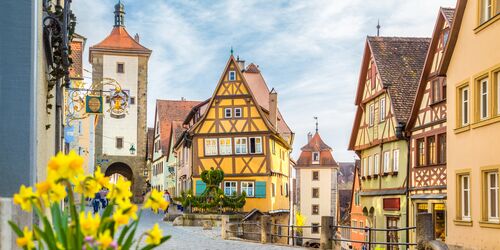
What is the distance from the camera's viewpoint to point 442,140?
75.5 ft

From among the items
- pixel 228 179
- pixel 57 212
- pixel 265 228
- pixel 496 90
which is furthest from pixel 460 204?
pixel 228 179

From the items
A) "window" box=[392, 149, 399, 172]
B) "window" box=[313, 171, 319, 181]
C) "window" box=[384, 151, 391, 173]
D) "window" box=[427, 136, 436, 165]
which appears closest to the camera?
"window" box=[427, 136, 436, 165]

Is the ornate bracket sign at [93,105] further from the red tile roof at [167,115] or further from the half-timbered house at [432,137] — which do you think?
the red tile roof at [167,115]

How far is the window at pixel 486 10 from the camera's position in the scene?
1766 cm

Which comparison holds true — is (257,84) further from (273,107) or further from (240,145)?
(240,145)

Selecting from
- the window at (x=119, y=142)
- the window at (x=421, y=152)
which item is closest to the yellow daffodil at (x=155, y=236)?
the window at (x=421, y=152)

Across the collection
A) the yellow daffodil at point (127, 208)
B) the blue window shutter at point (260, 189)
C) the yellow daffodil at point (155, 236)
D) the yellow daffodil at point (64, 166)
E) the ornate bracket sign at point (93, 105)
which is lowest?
the blue window shutter at point (260, 189)

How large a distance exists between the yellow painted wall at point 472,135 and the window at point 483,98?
22cm

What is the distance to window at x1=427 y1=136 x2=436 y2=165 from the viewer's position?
23.7 meters

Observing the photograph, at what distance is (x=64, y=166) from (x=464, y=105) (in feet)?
58.8

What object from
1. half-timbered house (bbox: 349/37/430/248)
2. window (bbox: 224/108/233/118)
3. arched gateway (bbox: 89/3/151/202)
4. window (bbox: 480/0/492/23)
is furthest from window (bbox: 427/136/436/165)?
arched gateway (bbox: 89/3/151/202)

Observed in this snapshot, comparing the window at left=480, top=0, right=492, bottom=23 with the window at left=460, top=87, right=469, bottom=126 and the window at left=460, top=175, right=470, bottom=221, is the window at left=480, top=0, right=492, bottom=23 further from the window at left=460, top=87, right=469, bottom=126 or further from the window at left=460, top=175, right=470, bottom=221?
the window at left=460, top=175, right=470, bottom=221

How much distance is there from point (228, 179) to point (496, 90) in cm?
2420

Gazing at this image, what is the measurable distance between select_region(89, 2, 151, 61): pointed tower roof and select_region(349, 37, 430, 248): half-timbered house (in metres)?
34.0
